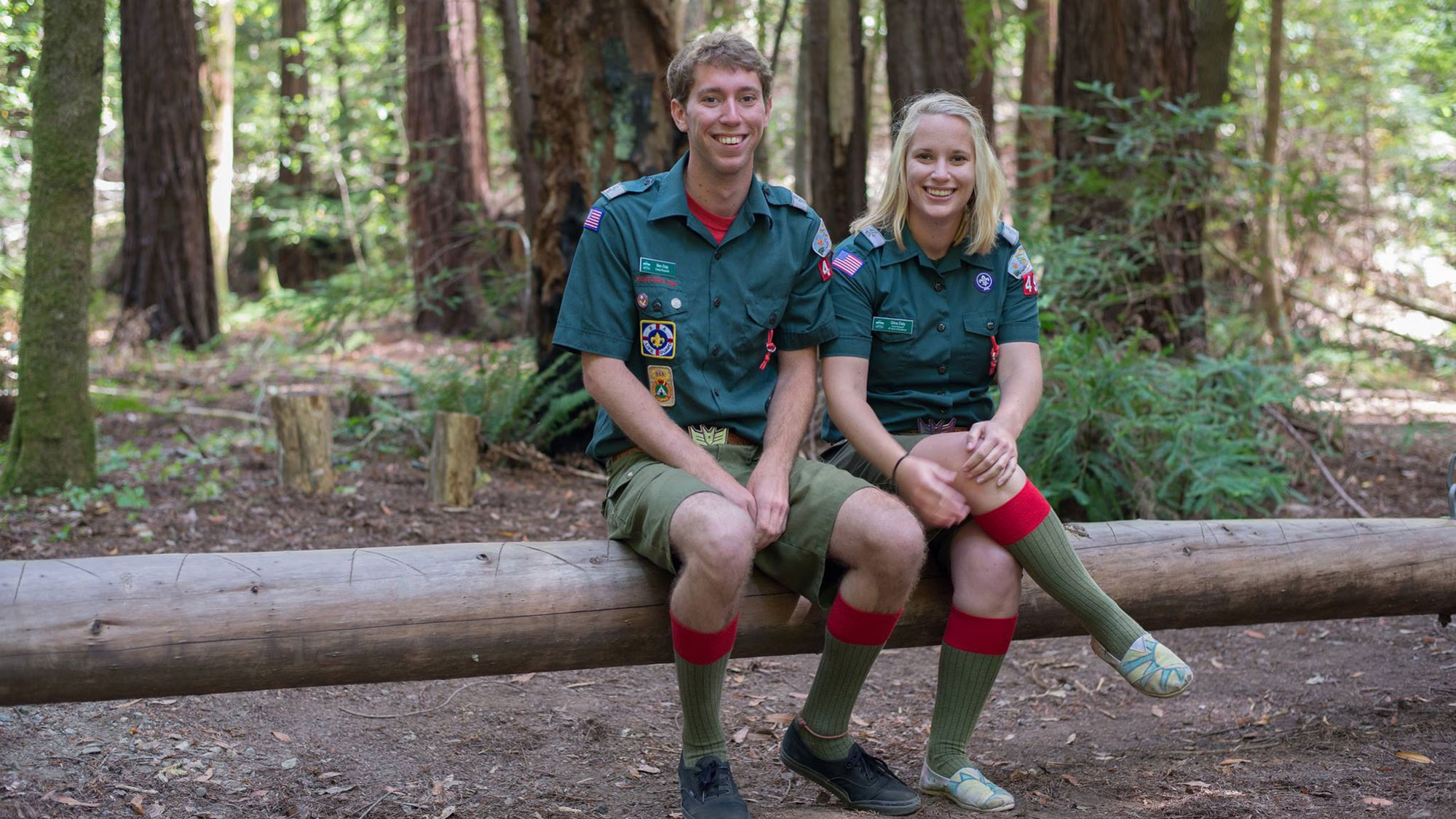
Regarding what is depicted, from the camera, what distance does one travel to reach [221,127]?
1425cm

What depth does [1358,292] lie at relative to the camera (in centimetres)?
1140

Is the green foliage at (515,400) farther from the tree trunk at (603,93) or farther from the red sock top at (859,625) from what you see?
the red sock top at (859,625)

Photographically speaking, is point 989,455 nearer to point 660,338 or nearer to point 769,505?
point 769,505

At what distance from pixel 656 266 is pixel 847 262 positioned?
1.80 feet

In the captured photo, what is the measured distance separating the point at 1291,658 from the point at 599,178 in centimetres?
397

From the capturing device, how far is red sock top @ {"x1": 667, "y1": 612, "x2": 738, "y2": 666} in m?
2.65

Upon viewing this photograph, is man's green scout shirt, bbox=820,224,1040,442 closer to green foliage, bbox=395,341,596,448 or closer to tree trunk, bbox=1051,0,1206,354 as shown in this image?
green foliage, bbox=395,341,596,448

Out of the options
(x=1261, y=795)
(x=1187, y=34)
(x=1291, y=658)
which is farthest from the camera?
(x=1187, y=34)

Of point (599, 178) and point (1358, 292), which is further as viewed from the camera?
point (1358, 292)

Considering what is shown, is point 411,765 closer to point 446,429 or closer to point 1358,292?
point 446,429

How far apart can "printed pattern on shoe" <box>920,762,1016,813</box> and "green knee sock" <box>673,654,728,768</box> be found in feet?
1.82

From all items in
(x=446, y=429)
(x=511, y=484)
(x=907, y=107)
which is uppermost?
(x=907, y=107)

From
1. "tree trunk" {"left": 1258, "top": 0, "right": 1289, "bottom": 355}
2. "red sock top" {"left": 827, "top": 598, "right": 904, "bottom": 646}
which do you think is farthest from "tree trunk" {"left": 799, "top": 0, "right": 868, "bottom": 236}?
"red sock top" {"left": 827, "top": 598, "right": 904, "bottom": 646}

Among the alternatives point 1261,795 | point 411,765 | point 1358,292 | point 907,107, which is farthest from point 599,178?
point 1358,292
